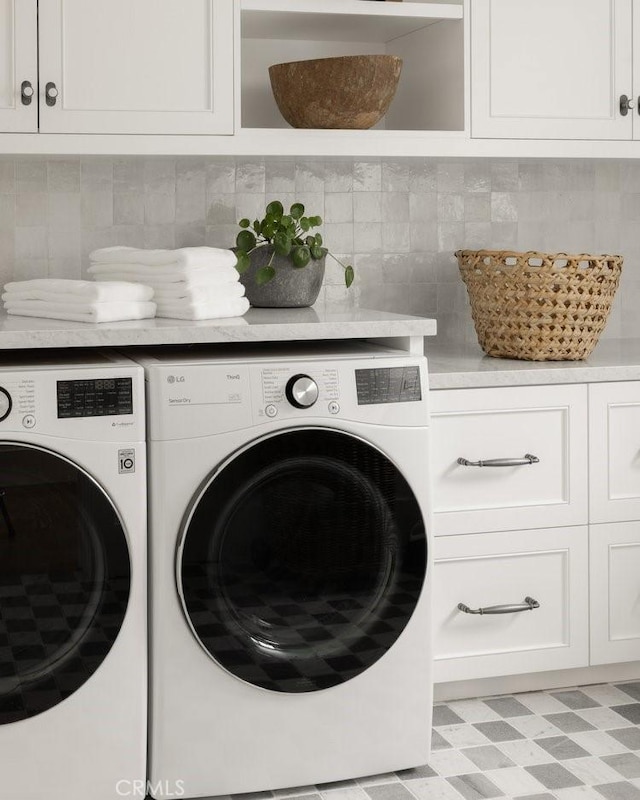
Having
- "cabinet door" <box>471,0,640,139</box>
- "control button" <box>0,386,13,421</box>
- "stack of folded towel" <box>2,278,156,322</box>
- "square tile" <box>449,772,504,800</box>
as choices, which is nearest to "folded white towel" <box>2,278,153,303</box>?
"stack of folded towel" <box>2,278,156,322</box>

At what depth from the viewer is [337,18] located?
2.70 m

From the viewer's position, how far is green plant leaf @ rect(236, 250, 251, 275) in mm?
2621

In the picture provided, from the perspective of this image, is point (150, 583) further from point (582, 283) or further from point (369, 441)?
point (582, 283)

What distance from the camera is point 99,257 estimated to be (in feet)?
8.24

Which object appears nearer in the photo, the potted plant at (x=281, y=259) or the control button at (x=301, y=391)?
the control button at (x=301, y=391)

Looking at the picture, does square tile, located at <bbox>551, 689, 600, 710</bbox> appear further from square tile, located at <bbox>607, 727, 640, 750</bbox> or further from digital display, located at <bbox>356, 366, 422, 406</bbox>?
digital display, located at <bbox>356, 366, 422, 406</bbox>

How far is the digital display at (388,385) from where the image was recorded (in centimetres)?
Result: 214

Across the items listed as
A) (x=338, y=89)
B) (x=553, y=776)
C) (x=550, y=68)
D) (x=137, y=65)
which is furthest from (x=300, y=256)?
(x=553, y=776)

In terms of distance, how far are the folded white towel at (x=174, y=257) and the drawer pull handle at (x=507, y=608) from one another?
38.8 inches

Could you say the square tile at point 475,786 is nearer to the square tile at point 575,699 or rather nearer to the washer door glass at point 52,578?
the square tile at point 575,699

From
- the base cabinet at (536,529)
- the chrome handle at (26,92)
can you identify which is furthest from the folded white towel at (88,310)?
the base cabinet at (536,529)

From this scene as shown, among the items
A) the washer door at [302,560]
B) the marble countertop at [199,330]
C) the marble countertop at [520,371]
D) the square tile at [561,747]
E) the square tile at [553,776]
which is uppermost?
the marble countertop at [199,330]

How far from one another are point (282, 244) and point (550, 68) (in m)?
0.86

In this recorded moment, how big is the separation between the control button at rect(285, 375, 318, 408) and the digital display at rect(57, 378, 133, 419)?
1.04ft
